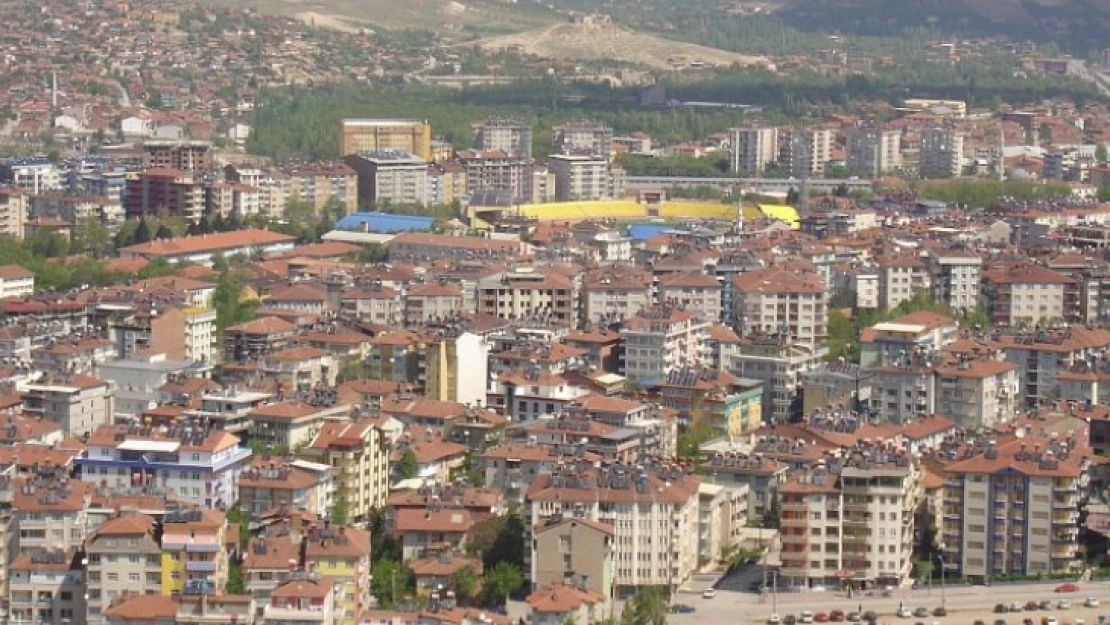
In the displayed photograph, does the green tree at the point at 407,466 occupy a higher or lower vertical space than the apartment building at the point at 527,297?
lower

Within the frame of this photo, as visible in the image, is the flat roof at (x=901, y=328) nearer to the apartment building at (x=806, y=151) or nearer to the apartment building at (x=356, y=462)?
the apartment building at (x=356, y=462)

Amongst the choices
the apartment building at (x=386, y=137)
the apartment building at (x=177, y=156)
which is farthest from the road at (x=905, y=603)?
the apartment building at (x=386, y=137)

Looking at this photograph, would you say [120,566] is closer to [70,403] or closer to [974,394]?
[70,403]

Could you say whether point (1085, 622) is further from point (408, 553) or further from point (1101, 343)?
point (1101, 343)

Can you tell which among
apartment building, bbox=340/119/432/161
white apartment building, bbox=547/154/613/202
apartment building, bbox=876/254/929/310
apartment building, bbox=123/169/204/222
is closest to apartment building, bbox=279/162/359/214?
apartment building, bbox=123/169/204/222

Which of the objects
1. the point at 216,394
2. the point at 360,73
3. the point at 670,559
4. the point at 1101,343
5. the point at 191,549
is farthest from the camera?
the point at 360,73

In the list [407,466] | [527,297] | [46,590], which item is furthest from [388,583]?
[527,297]

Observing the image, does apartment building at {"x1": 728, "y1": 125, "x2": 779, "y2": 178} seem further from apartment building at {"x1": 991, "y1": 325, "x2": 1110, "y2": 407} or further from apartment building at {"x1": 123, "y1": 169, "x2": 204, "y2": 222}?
apartment building at {"x1": 991, "y1": 325, "x2": 1110, "y2": 407}

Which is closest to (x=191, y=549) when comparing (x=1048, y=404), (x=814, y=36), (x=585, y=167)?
(x=1048, y=404)
